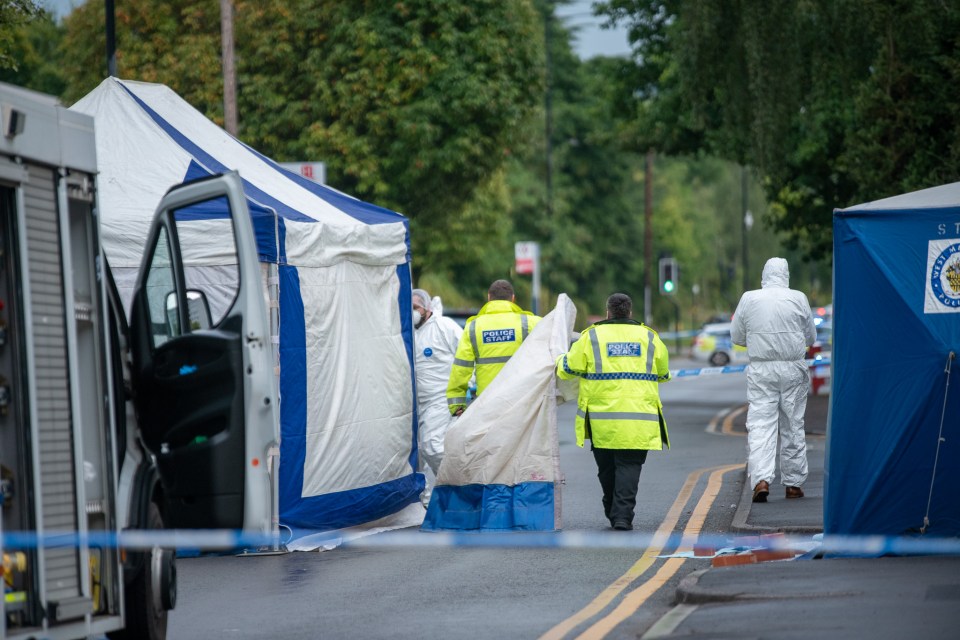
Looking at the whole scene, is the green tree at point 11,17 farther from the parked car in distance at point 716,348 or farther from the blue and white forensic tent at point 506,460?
the parked car in distance at point 716,348

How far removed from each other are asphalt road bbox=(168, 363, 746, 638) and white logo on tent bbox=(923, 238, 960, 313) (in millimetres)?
2195

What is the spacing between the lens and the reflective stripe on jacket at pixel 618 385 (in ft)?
39.2

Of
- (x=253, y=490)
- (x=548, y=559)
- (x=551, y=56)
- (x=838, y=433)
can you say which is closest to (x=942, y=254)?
(x=838, y=433)

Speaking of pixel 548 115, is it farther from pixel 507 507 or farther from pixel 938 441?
pixel 938 441

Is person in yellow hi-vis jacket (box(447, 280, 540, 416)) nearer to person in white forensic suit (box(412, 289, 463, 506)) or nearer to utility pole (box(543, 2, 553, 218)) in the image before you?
person in white forensic suit (box(412, 289, 463, 506))

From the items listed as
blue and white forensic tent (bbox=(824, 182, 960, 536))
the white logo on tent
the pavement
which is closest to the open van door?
the pavement

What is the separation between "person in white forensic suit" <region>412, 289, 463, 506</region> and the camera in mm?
14398

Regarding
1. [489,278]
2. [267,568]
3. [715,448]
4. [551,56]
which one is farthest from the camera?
[551,56]

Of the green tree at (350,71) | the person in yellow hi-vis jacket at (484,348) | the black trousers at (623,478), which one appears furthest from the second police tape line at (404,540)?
the green tree at (350,71)

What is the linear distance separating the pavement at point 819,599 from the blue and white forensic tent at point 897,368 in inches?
14.3

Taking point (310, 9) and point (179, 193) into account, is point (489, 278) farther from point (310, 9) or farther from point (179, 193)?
point (179, 193)

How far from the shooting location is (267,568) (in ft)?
35.5

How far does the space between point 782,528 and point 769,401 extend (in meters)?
2.06

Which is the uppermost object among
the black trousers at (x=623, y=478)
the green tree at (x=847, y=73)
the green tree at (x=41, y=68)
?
the green tree at (x=41, y=68)
